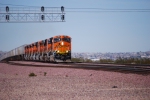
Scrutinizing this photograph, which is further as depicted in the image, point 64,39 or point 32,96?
point 64,39

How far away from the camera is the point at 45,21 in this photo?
4475 cm

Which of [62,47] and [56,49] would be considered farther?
[62,47]

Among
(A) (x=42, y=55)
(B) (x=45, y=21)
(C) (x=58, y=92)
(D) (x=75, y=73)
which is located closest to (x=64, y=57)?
(A) (x=42, y=55)

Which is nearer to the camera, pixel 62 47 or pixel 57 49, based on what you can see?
pixel 57 49

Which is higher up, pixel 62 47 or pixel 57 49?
pixel 62 47

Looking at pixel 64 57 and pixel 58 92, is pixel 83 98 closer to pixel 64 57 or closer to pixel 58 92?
pixel 58 92

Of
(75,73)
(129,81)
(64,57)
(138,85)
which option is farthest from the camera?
(64,57)

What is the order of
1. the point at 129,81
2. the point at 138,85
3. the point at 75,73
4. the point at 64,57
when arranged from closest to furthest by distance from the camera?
1. the point at 138,85
2. the point at 129,81
3. the point at 75,73
4. the point at 64,57

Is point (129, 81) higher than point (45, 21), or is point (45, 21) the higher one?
point (45, 21)

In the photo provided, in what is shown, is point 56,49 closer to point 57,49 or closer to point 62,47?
point 57,49

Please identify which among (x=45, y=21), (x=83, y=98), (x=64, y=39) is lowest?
(x=83, y=98)

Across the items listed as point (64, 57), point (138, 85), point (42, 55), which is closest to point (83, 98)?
point (138, 85)

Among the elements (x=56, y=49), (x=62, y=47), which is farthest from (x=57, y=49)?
(x=62, y=47)

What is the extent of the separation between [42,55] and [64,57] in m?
7.44
